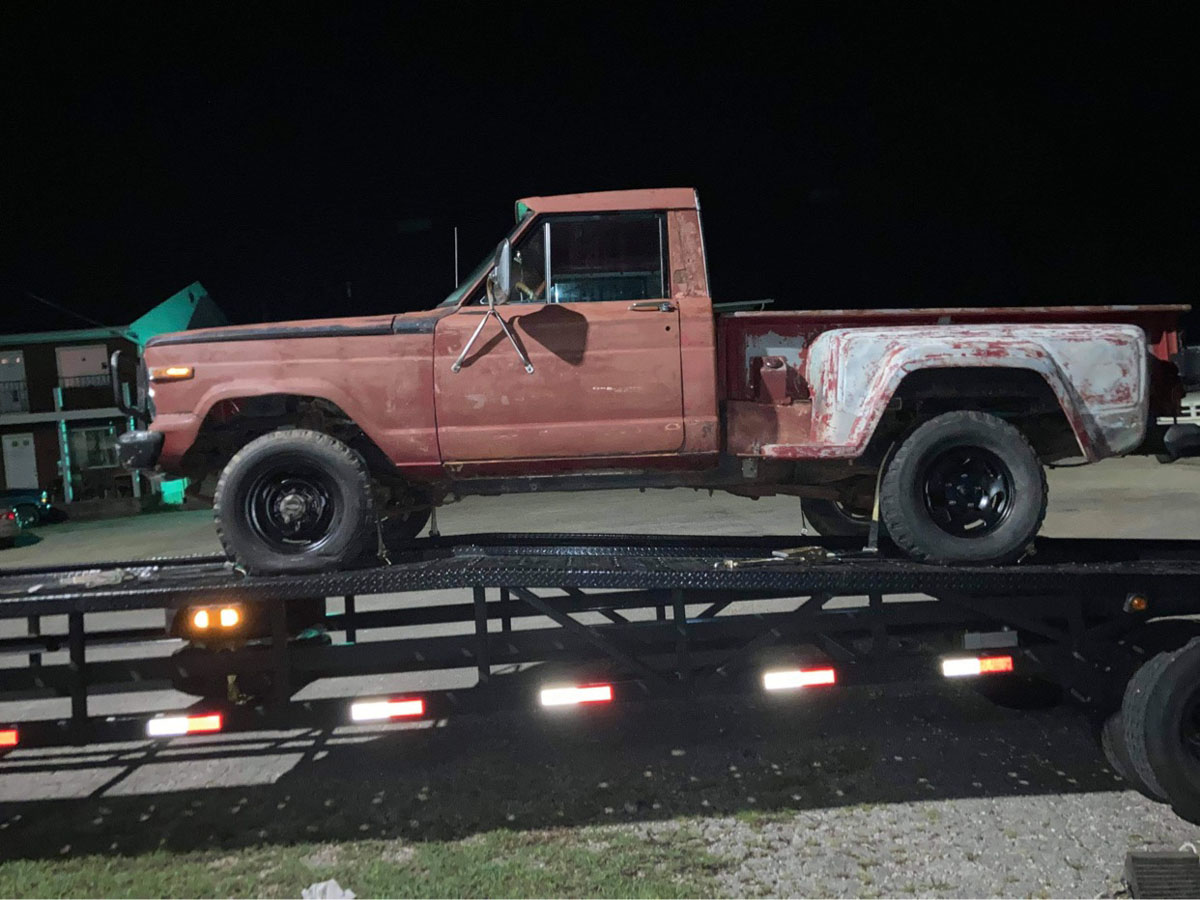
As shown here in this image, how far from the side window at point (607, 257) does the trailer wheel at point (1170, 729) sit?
273cm

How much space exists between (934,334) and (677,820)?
244 cm

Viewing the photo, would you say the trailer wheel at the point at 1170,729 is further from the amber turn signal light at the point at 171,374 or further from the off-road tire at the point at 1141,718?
the amber turn signal light at the point at 171,374

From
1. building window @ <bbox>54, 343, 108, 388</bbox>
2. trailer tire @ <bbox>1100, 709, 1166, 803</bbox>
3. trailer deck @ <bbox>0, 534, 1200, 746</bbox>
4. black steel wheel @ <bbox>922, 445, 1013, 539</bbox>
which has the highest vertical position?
building window @ <bbox>54, 343, 108, 388</bbox>

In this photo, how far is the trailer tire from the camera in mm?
3412

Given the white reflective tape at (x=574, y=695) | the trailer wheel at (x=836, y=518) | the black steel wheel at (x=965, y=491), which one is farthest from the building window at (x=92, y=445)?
the black steel wheel at (x=965, y=491)

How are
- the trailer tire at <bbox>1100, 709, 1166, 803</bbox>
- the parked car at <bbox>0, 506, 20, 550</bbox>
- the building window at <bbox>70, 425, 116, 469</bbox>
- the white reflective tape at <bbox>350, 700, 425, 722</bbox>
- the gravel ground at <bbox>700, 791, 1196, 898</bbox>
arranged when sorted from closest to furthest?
1. the gravel ground at <bbox>700, 791, 1196, 898</bbox>
2. the trailer tire at <bbox>1100, 709, 1166, 803</bbox>
3. the white reflective tape at <bbox>350, 700, 425, 722</bbox>
4. the parked car at <bbox>0, 506, 20, 550</bbox>
5. the building window at <bbox>70, 425, 116, 469</bbox>

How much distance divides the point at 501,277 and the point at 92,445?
28.0 meters

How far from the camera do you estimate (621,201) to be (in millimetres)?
3938

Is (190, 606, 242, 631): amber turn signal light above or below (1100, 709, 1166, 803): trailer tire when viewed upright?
above

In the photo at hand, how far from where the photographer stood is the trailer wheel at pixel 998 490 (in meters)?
3.60

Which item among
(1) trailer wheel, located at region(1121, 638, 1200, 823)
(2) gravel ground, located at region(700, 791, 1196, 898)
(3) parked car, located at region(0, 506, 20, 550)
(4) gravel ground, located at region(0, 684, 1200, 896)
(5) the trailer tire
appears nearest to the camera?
(2) gravel ground, located at region(700, 791, 1196, 898)

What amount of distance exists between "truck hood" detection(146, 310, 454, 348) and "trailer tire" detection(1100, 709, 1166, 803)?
11.7ft

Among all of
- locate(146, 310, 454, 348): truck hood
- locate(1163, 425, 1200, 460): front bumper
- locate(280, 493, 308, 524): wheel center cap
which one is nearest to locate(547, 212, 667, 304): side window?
locate(146, 310, 454, 348): truck hood

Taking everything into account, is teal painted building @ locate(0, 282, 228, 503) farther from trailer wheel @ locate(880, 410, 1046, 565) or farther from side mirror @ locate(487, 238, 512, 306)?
trailer wheel @ locate(880, 410, 1046, 565)
